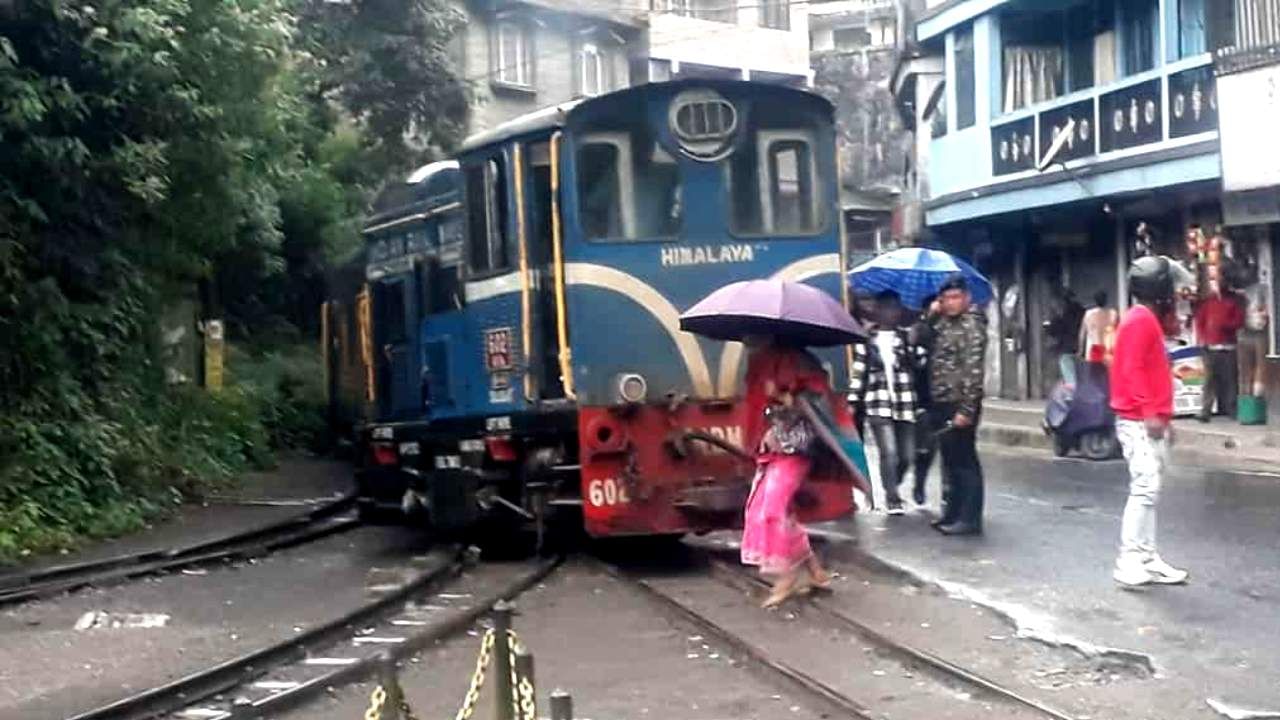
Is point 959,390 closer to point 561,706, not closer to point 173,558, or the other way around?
point 173,558

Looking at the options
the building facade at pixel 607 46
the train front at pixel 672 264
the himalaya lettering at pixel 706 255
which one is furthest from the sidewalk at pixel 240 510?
the building facade at pixel 607 46

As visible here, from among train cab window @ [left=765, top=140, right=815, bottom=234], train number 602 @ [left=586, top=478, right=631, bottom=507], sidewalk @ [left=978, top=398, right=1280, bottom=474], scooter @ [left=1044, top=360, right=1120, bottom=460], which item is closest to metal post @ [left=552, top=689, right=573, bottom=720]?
train number 602 @ [left=586, top=478, right=631, bottom=507]

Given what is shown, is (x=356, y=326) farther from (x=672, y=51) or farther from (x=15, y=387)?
(x=672, y=51)

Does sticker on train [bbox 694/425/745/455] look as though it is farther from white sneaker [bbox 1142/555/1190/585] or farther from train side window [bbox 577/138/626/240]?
white sneaker [bbox 1142/555/1190/585]

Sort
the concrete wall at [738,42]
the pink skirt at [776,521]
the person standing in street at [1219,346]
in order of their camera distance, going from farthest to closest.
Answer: the concrete wall at [738,42] → the person standing in street at [1219,346] → the pink skirt at [776,521]

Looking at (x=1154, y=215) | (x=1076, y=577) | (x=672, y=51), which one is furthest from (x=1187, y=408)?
(x=672, y=51)

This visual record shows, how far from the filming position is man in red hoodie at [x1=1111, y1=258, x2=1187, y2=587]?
1133 centimetres

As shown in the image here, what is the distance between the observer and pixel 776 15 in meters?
50.8

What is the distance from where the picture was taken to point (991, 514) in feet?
53.0

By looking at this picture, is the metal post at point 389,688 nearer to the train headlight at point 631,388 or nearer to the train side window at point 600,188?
the train headlight at point 631,388

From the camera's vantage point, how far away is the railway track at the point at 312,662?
951 cm

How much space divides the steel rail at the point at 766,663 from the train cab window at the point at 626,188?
255 cm

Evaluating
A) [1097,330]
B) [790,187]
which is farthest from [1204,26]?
[790,187]

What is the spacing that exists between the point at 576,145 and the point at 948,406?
3325 millimetres
